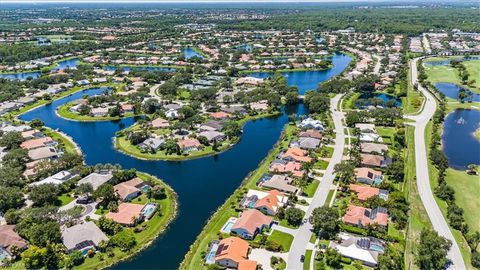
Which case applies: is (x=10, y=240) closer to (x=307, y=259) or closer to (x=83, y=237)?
(x=83, y=237)

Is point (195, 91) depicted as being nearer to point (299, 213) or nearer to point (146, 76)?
point (146, 76)

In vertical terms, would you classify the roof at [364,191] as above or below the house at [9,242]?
above

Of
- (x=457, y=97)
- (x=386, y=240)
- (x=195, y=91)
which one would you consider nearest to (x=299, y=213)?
(x=386, y=240)

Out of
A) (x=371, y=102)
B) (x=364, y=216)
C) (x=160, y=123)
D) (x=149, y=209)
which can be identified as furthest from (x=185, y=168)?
(x=371, y=102)

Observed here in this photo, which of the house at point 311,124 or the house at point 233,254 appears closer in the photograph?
the house at point 233,254

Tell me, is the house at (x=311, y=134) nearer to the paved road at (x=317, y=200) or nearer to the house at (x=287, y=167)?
the paved road at (x=317, y=200)

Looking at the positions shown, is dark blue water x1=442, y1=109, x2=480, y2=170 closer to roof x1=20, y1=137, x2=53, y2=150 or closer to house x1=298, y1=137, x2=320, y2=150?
house x1=298, y1=137, x2=320, y2=150

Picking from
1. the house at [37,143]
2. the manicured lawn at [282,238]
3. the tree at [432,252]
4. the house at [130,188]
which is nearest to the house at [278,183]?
the manicured lawn at [282,238]
